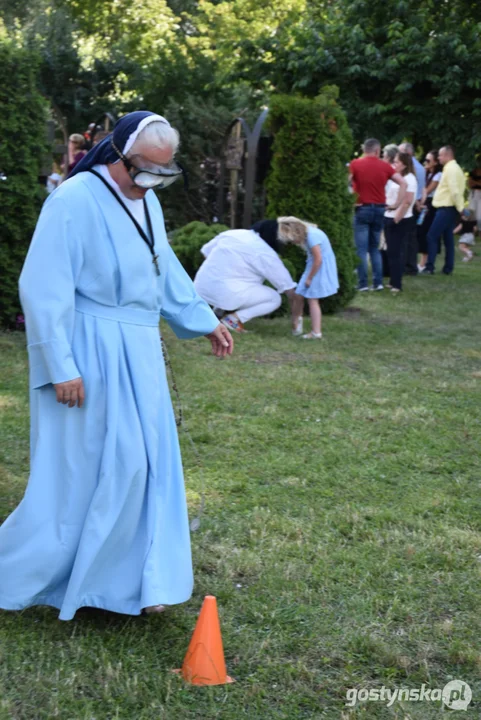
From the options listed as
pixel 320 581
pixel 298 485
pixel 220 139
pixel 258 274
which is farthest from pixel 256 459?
pixel 220 139

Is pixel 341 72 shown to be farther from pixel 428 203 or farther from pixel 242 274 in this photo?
pixel 242 274

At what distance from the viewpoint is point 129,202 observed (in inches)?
140

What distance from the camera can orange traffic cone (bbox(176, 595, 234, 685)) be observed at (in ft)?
10.6

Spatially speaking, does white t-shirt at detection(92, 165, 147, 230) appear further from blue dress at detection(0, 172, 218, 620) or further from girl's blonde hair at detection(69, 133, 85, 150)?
girl's blonde hair at detection(69, 133, 85, 150)

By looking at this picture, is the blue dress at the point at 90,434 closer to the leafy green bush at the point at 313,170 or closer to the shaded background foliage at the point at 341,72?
the leafy green bush at the point at 313,170

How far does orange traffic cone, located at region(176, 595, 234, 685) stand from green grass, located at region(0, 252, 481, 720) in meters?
0.05

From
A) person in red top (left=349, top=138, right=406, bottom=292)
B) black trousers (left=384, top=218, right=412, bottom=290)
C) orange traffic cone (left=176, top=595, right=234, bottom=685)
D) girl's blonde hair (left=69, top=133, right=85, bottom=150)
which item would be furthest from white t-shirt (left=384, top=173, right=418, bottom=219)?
orange traffic cone (left=176, top=595, right=234, bottom=685)

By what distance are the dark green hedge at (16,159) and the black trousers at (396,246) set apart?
6.24 meters

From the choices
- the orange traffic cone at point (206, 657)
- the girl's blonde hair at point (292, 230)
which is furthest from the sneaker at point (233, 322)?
the orange traffic cone at point (206, 657)

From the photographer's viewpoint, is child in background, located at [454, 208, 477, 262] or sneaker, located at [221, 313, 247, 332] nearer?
sneaker, located at [221, 313, 247, 332]

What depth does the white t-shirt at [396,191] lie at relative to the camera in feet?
45.1

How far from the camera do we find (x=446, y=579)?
13.9ft

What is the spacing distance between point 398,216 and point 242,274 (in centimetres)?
426

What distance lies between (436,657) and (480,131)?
19.8 metres
